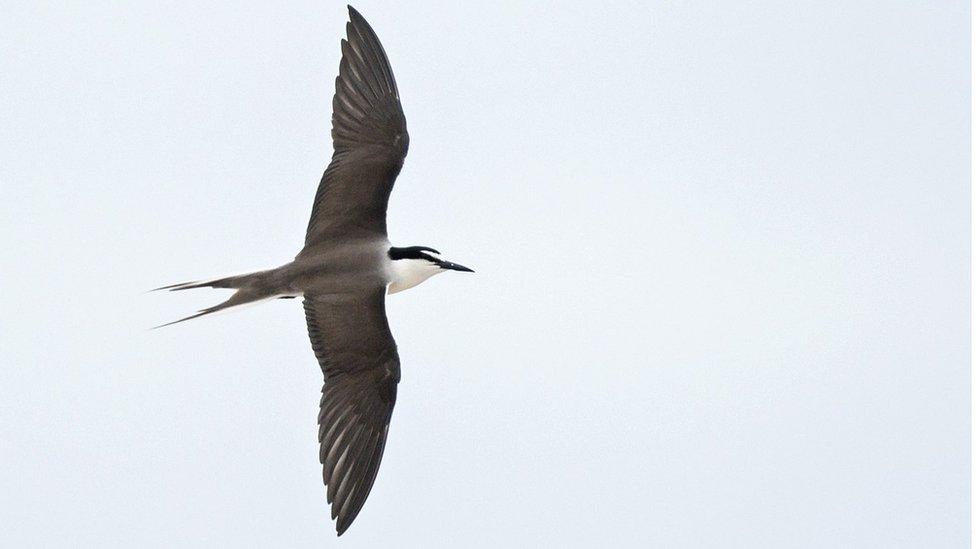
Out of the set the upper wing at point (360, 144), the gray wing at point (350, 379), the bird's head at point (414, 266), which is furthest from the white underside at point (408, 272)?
the upper wing at point (360, 144)

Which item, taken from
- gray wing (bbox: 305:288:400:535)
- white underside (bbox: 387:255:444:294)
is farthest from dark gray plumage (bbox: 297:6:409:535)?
white underside (bbox: 387:255:444:294)

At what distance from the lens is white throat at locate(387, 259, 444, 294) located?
10.0 meters

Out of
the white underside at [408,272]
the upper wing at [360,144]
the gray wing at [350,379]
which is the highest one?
the upper wing at [360,144]

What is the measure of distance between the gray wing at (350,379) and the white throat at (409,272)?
20cm

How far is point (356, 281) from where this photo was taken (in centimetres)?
987

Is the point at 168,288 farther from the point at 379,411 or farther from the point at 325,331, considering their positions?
the point at 379,411

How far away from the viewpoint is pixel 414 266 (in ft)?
33.3

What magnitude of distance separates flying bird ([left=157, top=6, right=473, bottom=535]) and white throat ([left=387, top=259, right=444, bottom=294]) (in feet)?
0.04

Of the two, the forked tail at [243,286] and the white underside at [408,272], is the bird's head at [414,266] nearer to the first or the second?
the white underside at [408,272]

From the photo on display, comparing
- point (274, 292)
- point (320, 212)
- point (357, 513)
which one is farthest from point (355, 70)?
point (357, 513)

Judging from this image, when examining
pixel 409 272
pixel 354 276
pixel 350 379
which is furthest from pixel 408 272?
pixel 350 379

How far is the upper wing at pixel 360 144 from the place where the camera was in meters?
9.99

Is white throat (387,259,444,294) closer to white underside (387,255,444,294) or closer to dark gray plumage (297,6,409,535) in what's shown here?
white underside (387,255,444,294)

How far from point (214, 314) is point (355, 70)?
2.48 m
